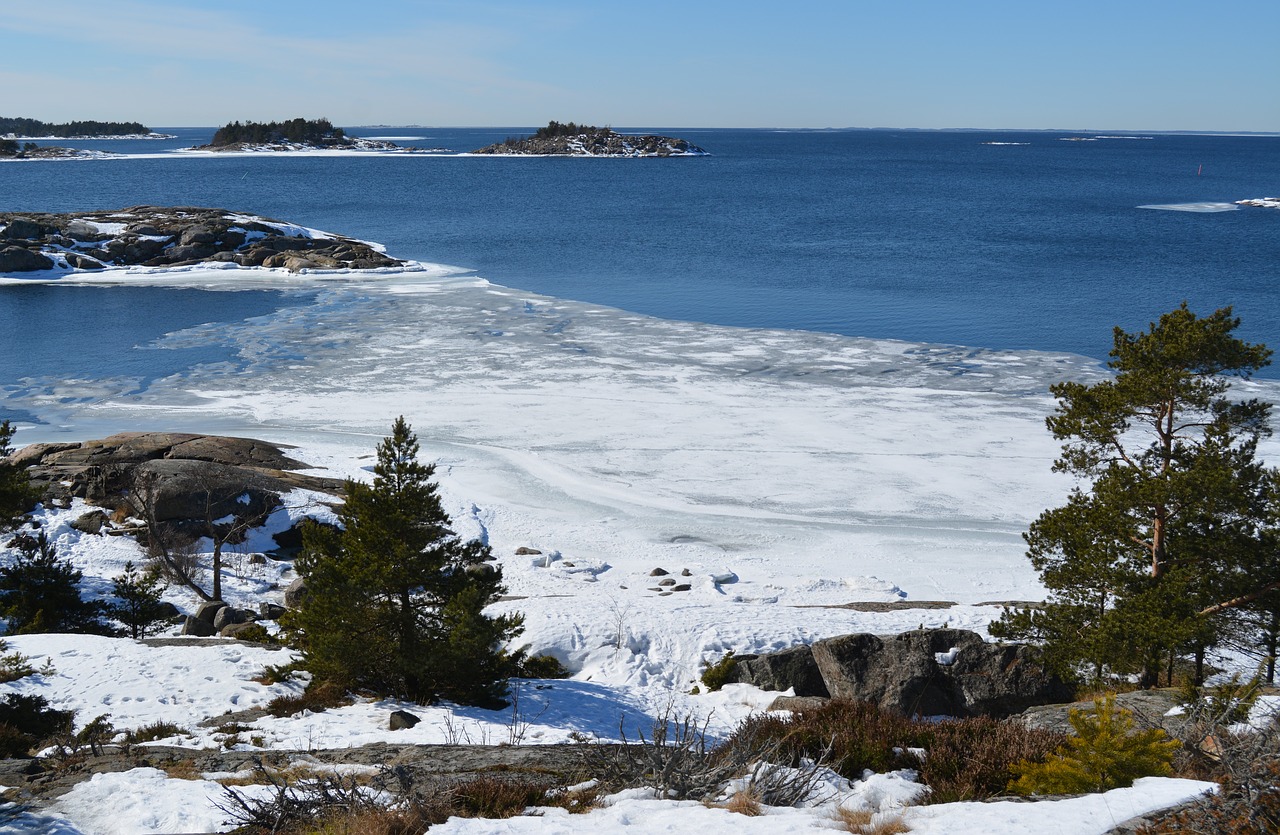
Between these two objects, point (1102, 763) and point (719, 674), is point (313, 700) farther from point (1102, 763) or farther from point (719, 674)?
point (1102, 763)

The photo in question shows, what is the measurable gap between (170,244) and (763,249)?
1639 inches

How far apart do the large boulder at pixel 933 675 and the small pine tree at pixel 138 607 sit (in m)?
12.1

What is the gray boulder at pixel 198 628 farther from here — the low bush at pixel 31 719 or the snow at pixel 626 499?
the low bush at pixel 31 719

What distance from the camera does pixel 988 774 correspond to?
873 cm

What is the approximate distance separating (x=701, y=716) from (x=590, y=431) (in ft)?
51.9

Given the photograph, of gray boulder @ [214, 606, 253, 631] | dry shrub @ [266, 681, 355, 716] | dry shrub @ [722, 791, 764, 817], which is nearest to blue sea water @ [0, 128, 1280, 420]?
gray boulder @ [214, 606, 253, 631]

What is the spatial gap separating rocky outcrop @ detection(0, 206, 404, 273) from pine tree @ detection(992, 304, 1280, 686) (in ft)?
175

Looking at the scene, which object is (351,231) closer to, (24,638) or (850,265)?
(850,265)

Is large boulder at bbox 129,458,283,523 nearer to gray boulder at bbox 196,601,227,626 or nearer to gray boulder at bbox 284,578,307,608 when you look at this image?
gray boulder at bbox 284,578,307,608

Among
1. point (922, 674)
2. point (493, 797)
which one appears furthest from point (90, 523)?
point (922, 674)

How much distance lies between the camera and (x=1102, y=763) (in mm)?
7840

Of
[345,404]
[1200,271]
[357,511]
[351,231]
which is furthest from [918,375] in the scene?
[351,231]

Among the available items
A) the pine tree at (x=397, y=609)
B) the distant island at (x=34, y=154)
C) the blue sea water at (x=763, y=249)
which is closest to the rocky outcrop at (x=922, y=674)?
the pine tree at (x=397, y=609)

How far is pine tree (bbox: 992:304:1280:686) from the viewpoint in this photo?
1280 centimetres
